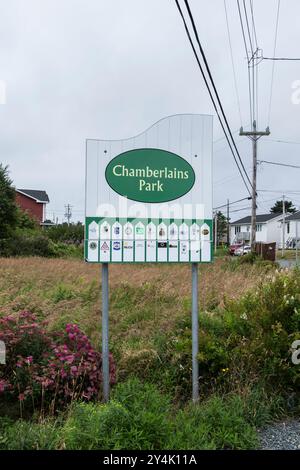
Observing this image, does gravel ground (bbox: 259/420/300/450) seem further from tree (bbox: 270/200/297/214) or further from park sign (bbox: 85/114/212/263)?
tree (bbox: 270/200/297/214)

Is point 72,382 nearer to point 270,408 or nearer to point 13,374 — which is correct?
point 13,374

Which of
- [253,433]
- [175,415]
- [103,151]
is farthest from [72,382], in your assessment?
[103,151]

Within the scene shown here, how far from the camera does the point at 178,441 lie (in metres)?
2.62

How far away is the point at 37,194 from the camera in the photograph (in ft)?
149

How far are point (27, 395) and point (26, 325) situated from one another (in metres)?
0.65

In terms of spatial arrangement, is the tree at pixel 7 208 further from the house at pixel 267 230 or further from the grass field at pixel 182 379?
the house at pixel 267 230

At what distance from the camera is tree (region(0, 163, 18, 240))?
23625 mm

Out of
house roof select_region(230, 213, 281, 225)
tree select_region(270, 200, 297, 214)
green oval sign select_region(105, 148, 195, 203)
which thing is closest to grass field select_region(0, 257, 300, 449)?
green oval sign select_region(105, 148, 195, 203)

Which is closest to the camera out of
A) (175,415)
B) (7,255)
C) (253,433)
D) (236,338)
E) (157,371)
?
(253,433)

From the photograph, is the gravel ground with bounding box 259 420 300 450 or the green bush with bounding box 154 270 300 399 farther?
the green bush with bounding box 154 270 300 399

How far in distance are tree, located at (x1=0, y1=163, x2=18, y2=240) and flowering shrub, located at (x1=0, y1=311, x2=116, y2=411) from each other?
21.4 m

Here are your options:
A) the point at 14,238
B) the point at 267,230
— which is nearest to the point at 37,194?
the point at 14,238

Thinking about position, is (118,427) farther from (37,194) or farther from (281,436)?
(37,194)
